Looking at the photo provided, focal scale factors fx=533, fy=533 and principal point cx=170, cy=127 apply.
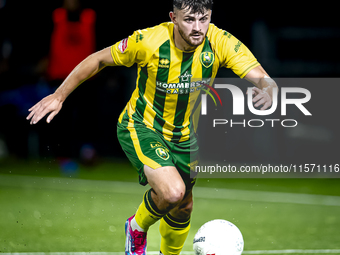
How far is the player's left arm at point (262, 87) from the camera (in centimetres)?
391

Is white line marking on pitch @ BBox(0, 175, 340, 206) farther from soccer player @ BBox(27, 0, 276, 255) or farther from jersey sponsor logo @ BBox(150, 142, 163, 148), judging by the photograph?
jersey sponsor logo @ BBox(150, 142, 163, 148)

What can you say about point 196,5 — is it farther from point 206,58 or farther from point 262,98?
point 262,98

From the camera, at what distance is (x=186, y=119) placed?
426cm

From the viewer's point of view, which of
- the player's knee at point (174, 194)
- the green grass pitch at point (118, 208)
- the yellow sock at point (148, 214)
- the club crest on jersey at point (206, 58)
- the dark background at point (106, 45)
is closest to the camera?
the player's knee at point (174, 194)

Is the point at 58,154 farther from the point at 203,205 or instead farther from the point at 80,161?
the point at 203,205

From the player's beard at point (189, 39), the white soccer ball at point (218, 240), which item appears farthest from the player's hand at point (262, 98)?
the white soccer ball at point (218, 240)

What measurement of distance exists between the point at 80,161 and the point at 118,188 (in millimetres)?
2102

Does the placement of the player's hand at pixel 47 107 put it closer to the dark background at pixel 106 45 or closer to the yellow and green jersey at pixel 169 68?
the yellow and green jersey at pixel 169 68

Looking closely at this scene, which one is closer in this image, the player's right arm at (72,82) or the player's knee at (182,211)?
the player's right arm at (72,82)

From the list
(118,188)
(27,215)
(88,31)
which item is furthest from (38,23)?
(27,215)

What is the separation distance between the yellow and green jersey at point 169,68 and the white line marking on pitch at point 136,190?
3299mm

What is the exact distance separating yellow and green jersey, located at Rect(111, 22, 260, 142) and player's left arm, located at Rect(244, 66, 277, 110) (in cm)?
5

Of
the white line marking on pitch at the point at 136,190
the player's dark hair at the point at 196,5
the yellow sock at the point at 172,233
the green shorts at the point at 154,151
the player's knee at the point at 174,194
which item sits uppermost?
the player's dark hair at the point at 196,5

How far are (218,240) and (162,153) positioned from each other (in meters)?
0.75
